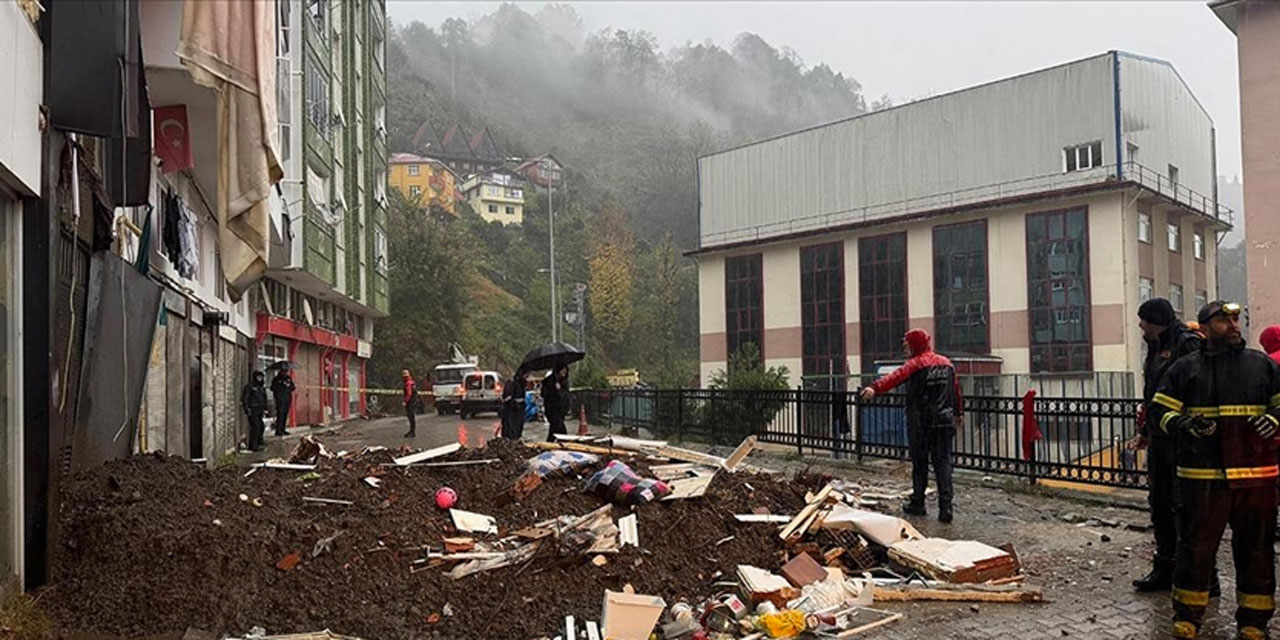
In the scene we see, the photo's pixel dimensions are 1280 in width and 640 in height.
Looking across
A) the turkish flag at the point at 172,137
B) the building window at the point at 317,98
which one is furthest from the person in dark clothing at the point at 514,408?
the building window at the point at 317,98

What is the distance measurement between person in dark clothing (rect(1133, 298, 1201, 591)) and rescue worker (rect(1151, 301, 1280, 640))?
0.80m

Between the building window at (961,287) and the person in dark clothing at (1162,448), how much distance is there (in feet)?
123

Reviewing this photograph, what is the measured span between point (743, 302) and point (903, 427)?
39.3 meters

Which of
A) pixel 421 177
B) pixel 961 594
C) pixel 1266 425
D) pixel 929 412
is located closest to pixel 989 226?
pixel 929 412

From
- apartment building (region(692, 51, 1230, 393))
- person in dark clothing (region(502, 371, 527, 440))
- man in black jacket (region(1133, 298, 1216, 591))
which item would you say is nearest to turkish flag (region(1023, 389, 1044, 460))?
man in black jacket (region(1133, 298, 1216, 591))

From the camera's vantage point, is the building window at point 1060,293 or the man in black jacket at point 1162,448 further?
the building window at point 1060,293

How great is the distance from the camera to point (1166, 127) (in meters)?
42.6

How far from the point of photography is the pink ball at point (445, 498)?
7613 millimetres

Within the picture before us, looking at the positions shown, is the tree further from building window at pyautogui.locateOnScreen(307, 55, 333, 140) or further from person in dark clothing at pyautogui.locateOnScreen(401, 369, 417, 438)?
person in dark clothing at pyautogui.locateOnScreen(401, 369, 417, 438)

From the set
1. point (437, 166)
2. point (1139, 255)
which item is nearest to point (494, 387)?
point (1139, 255)

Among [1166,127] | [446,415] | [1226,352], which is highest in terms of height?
[1166,127]

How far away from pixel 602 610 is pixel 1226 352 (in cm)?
393

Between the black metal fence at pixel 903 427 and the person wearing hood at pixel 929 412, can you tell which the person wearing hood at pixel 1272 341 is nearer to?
the black metal fence at pixel 903 427

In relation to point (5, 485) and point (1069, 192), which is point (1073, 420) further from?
point (1069, 192)
